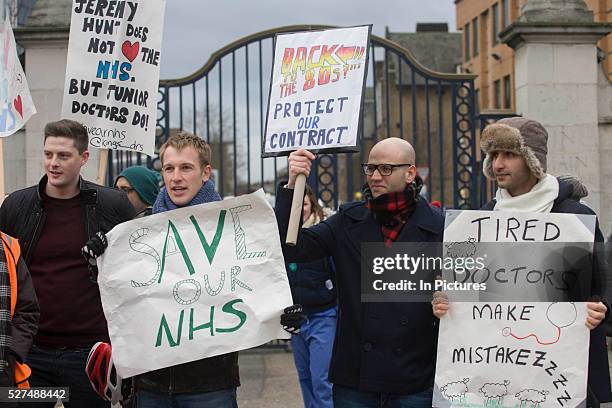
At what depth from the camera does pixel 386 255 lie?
412 centimetres

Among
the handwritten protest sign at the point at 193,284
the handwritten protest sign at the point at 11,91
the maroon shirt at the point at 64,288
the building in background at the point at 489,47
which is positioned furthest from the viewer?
the building in background at the point at 489,47

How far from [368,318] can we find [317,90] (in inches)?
45.1

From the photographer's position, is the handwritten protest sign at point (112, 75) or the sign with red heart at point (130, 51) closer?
the handwritten protest sign at point (112, 75)

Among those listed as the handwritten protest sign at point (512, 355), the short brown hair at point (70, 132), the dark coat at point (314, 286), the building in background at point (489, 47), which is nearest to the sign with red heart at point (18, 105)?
the short brown hair at point (70, 132)

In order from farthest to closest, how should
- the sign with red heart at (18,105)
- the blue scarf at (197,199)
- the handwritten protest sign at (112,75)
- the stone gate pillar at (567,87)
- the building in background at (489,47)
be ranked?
the building in background at (489,47) < the stone gate pillar at (567,87) < the handwritten protest sign at (112,75) < the sign with red heart at (18,105) < the blue scarf at (197,199)

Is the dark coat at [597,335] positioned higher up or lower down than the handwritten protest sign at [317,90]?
lower down

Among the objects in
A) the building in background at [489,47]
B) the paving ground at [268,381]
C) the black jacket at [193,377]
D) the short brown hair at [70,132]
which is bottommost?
the paving ground at [268,381]

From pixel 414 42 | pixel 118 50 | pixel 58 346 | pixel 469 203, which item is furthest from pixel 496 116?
pixel 414 42

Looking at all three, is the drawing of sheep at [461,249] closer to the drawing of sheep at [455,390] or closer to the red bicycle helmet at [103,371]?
the drawing of sheep at [455,390]

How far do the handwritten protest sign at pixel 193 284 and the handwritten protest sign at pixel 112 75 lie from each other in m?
1.53

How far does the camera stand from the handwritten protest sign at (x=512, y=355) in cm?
394

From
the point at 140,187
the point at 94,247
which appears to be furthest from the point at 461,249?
the point at 140,187

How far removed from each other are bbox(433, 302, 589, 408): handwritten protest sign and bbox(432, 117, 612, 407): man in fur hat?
0.27ft

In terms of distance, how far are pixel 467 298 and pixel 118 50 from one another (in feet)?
9.31
